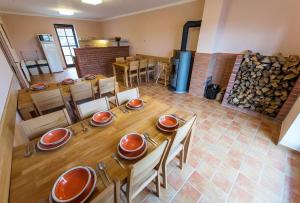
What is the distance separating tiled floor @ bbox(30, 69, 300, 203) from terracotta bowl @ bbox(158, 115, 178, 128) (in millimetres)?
687

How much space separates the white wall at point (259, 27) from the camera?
2.30 metres

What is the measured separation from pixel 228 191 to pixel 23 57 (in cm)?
783

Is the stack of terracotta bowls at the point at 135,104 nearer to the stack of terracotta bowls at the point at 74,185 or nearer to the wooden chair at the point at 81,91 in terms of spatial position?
the stack of terracotta bowls at the point at 74,185

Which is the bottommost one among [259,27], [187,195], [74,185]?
[187,195]

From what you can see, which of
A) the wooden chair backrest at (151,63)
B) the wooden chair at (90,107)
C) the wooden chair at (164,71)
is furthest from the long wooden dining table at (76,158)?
the wooden chair backrest at (151,63)

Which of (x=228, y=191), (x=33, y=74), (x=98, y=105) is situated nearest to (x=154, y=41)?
(x=98, y=105)

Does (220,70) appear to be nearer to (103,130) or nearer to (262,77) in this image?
(262,77)

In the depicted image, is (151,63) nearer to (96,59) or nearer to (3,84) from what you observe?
(96,59)

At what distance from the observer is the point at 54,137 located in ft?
3.59

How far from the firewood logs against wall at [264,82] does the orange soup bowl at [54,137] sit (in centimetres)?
320

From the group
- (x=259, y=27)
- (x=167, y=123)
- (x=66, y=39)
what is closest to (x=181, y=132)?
(x=167, y=123)

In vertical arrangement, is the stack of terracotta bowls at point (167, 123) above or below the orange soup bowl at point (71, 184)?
above

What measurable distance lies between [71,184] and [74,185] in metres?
0.02

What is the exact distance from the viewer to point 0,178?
0.72 meters
